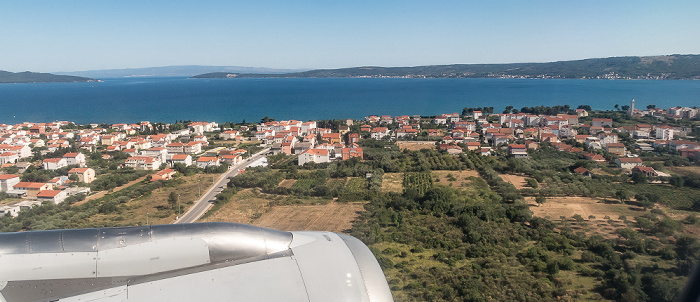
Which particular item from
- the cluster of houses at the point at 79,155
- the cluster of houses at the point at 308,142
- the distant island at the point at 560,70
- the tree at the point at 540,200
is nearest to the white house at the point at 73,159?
the cluster of houses at the point at 79,155

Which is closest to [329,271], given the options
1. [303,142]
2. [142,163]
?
[142,163]

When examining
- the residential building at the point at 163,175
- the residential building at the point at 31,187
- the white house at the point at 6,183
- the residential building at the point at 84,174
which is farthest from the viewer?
the residential building at the point at 163,175

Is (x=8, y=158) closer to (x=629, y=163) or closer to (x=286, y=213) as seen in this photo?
(x=286, y=213)

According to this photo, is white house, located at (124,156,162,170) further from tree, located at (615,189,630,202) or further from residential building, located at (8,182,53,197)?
tree, located at (615,189,630,202)

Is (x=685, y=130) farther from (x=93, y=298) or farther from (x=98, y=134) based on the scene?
(x=98, y=134)

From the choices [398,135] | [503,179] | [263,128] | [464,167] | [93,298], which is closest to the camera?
[93,298]

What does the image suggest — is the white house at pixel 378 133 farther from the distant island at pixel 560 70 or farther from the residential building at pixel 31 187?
the distant island at pixel 560 70

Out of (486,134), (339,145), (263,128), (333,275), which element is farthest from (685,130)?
(333,275)
